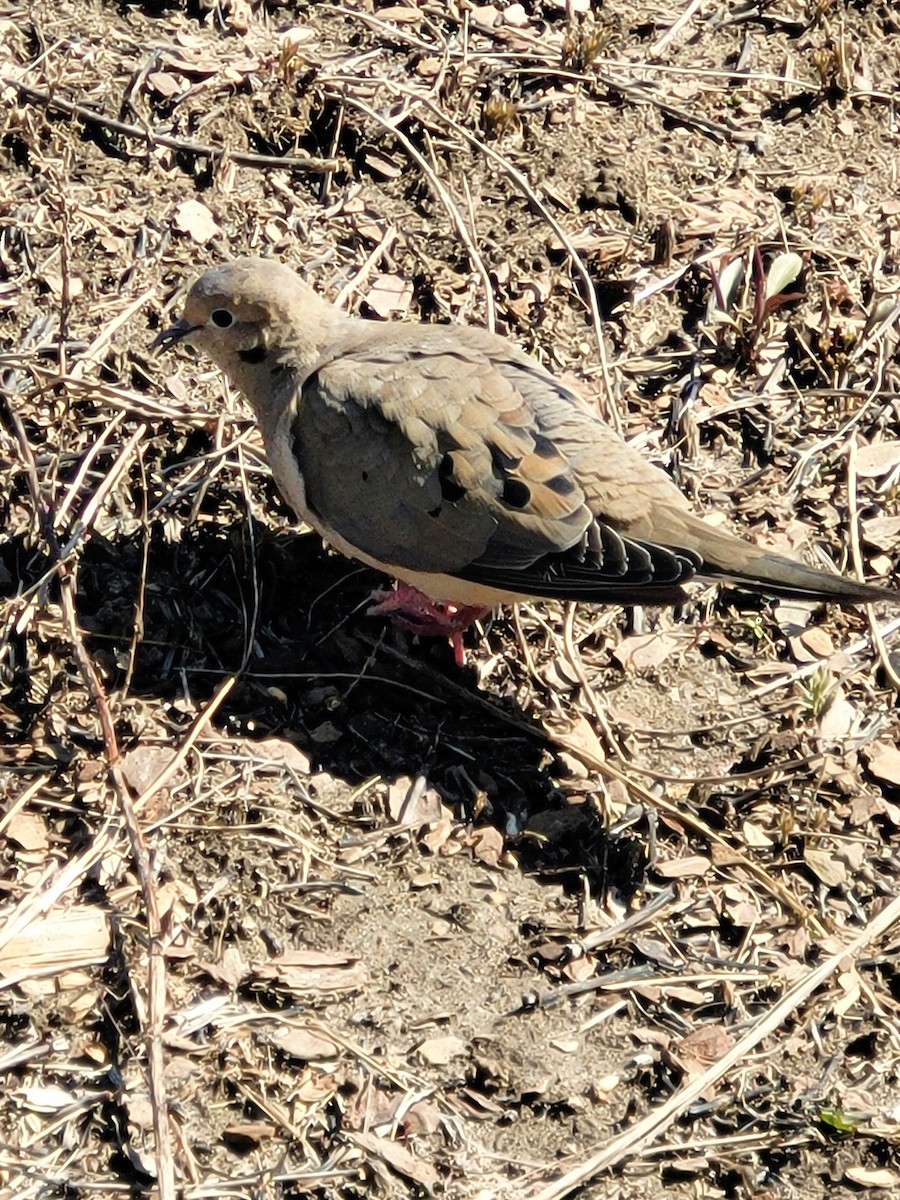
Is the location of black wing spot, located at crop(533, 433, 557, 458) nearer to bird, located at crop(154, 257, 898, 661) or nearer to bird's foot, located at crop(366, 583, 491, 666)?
bird, located at crop(154, 257, 898, 661)

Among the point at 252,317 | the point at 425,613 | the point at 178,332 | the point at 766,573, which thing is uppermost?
the point at 252,317

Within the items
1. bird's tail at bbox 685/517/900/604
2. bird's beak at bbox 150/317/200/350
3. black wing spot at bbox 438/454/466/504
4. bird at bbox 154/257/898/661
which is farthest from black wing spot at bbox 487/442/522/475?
bird's beak at bbox 150/317/200/350

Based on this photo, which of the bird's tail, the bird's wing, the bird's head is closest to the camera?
the bird's tail

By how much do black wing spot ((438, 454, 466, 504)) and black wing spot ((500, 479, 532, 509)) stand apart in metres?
0.14

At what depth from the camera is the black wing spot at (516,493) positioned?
4863 mm

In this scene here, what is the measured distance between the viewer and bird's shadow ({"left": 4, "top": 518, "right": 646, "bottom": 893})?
5.01 m

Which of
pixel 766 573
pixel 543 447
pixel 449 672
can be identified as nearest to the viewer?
pixel 766 573

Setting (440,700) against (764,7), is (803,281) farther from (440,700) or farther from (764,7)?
→ (440,700)

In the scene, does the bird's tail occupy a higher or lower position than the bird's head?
lower

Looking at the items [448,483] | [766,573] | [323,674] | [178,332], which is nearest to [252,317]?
[178,332]

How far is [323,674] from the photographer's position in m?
5.21

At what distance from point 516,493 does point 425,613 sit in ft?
2.25

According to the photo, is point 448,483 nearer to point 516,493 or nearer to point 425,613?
point 516,493

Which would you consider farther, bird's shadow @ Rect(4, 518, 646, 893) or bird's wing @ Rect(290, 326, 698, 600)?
bird's shadow @ Rect(4, 518, 646, 893)
